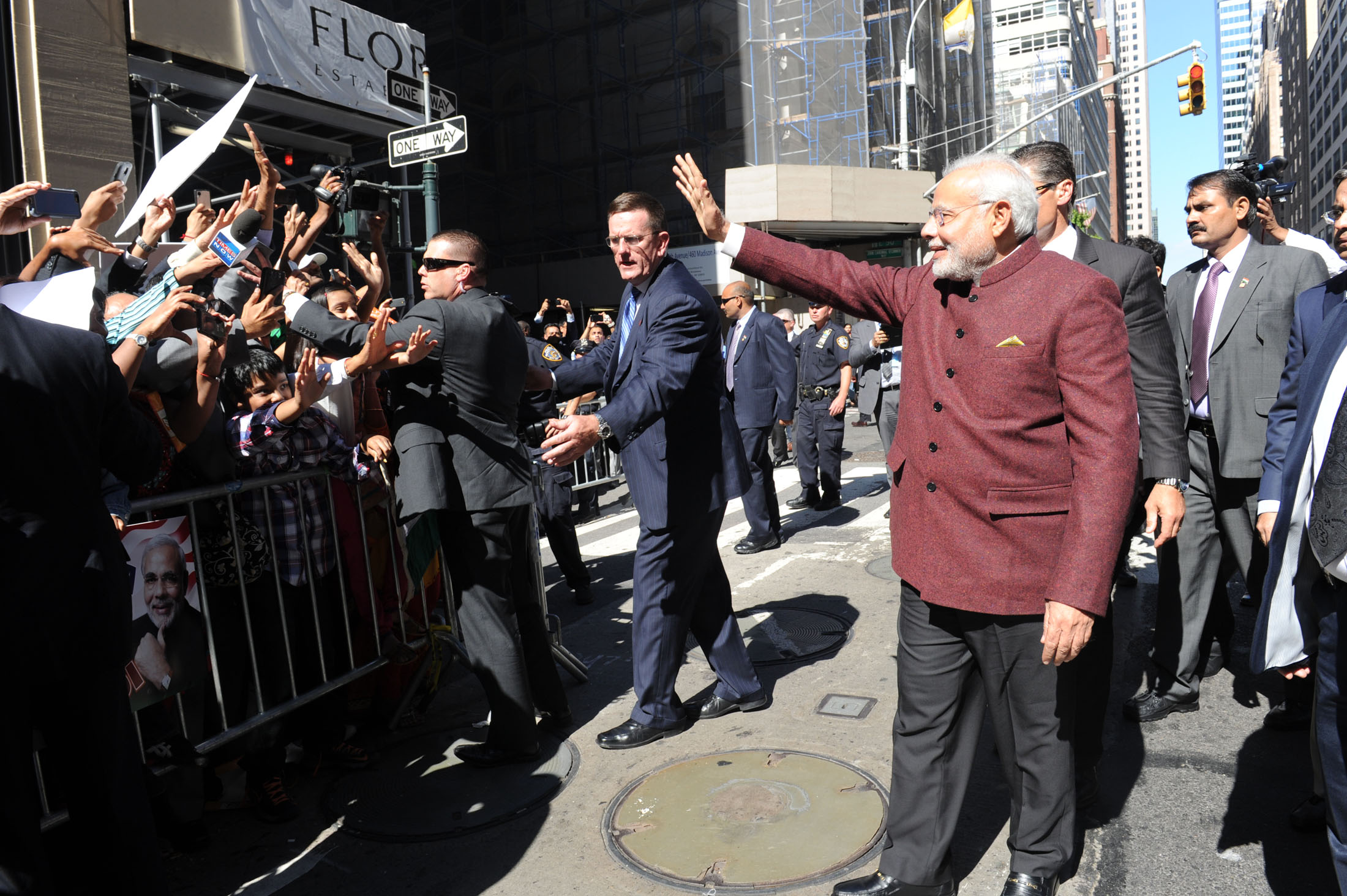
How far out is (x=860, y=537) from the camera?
802 centimetres

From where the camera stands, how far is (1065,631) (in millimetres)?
2463

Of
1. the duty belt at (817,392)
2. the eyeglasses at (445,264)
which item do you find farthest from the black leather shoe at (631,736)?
the duty belt at (817,392)

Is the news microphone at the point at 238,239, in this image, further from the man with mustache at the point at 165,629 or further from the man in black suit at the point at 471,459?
the man with mustache at the point at 165,629

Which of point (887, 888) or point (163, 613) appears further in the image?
point (163, 613)

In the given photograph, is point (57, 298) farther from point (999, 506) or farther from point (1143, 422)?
point (1143, 422)

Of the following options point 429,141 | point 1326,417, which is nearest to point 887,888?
point 1326,417

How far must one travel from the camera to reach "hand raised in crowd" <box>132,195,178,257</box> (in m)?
3.42

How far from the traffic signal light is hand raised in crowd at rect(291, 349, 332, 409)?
20542 millimetres

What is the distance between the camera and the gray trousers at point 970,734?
2.71 metres

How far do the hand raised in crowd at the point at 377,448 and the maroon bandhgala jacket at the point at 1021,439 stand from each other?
261 centimetres

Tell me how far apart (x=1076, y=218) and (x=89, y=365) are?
41.8 metres

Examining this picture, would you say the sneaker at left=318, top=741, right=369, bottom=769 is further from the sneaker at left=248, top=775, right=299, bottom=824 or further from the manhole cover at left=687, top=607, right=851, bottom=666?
the manhole cover at left=687, top=607, right=851, bottom=666

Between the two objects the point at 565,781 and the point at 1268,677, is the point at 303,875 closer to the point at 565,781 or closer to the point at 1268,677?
the point at 565,781

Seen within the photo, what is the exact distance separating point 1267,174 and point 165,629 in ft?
20.4
